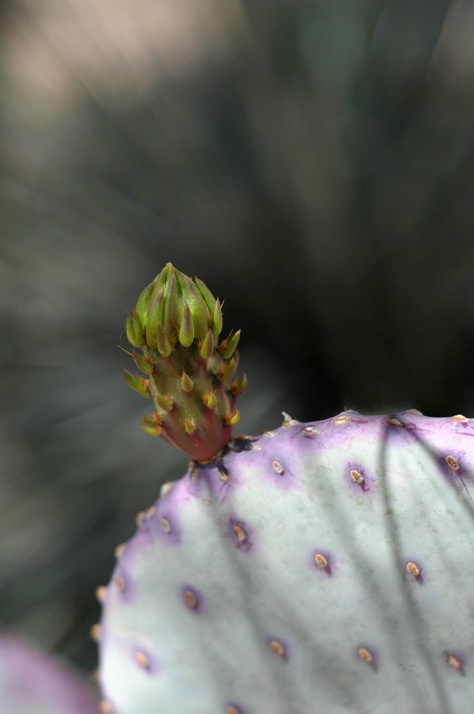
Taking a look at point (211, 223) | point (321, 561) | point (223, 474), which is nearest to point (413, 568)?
point (321, 561)

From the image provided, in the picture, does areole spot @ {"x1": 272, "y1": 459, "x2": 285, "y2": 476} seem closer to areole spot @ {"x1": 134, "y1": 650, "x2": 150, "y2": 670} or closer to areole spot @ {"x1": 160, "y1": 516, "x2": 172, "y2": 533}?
areole spot @ {"x1": 160, "y1": 516, "x2": 172, "y2": 533}

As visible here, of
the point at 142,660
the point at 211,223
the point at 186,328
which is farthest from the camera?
the point at 211,223

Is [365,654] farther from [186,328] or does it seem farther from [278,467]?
[186,328]

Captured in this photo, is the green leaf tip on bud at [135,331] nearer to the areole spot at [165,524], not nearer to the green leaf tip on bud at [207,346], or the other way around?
the green leaf tip on bud at [207,346]

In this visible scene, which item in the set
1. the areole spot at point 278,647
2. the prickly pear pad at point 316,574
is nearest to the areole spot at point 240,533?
the prickly pear pad at point 316,574

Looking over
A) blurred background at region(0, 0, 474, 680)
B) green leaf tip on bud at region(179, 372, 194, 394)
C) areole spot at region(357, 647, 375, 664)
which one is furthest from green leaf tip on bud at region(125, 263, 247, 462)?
blurred background at region(0, 0, 474, 680)

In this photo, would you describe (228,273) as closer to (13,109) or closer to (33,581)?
(13,109)
